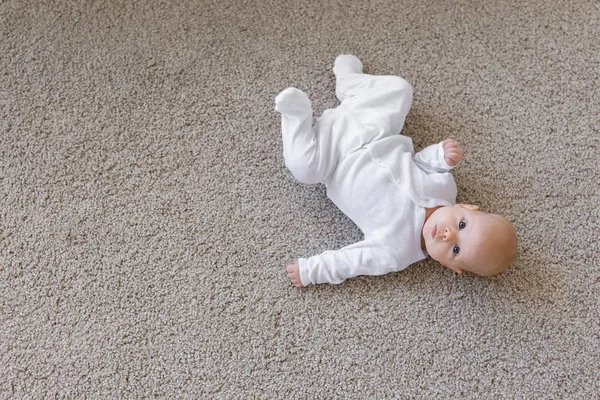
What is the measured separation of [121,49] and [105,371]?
2.19 feet

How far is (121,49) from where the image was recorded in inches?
45.0

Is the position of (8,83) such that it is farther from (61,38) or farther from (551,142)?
(551,142)

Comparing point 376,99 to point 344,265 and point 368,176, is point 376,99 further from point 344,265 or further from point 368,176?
point 344,265

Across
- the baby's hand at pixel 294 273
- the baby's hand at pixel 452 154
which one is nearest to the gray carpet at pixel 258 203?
the baby's hand at pixel 294 273

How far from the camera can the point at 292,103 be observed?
99 centimetres

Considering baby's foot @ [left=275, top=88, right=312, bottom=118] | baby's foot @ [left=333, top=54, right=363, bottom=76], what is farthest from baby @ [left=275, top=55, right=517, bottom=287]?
baby's foot @ [left=333, top=54, right=363, bottom=76]

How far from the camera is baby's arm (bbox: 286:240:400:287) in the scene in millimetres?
1002

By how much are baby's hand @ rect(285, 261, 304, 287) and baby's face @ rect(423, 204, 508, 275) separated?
0.82 ft

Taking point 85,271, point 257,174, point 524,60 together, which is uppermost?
point 524,60

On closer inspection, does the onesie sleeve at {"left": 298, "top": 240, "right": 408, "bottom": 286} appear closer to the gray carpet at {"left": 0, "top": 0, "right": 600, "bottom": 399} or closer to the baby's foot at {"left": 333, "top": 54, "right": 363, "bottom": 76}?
the gray carpet at {"left": 0, "top": 0, "right": 600, "bottom": 399}

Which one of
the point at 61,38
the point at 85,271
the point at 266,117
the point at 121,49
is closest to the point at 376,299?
the point at 266,117

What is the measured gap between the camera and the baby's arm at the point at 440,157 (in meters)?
1.00

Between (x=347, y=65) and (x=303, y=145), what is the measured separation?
0.78 ft

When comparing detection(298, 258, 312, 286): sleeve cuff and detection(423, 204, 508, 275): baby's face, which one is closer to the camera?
detection(423, 204, 508, 275): baby's face
